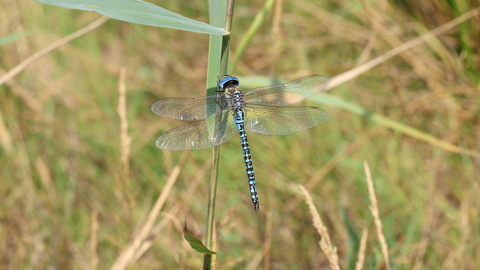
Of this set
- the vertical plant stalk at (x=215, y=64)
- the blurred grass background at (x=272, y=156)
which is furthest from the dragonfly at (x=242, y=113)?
the vertical plant stalk at (x=215, y=64)

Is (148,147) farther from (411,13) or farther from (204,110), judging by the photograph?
(411,13)

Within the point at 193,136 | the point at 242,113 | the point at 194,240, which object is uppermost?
the point at 242,113

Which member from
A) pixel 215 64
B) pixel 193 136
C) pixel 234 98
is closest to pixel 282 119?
pixel 234 98

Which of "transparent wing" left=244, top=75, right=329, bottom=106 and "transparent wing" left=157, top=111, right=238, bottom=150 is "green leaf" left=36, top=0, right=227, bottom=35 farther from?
"transparent wing" left=244, top=75, right=329, bottom=106

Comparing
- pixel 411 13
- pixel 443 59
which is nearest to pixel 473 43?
pixel 443 59

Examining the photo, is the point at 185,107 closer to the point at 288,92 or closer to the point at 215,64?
the point at 288,92
